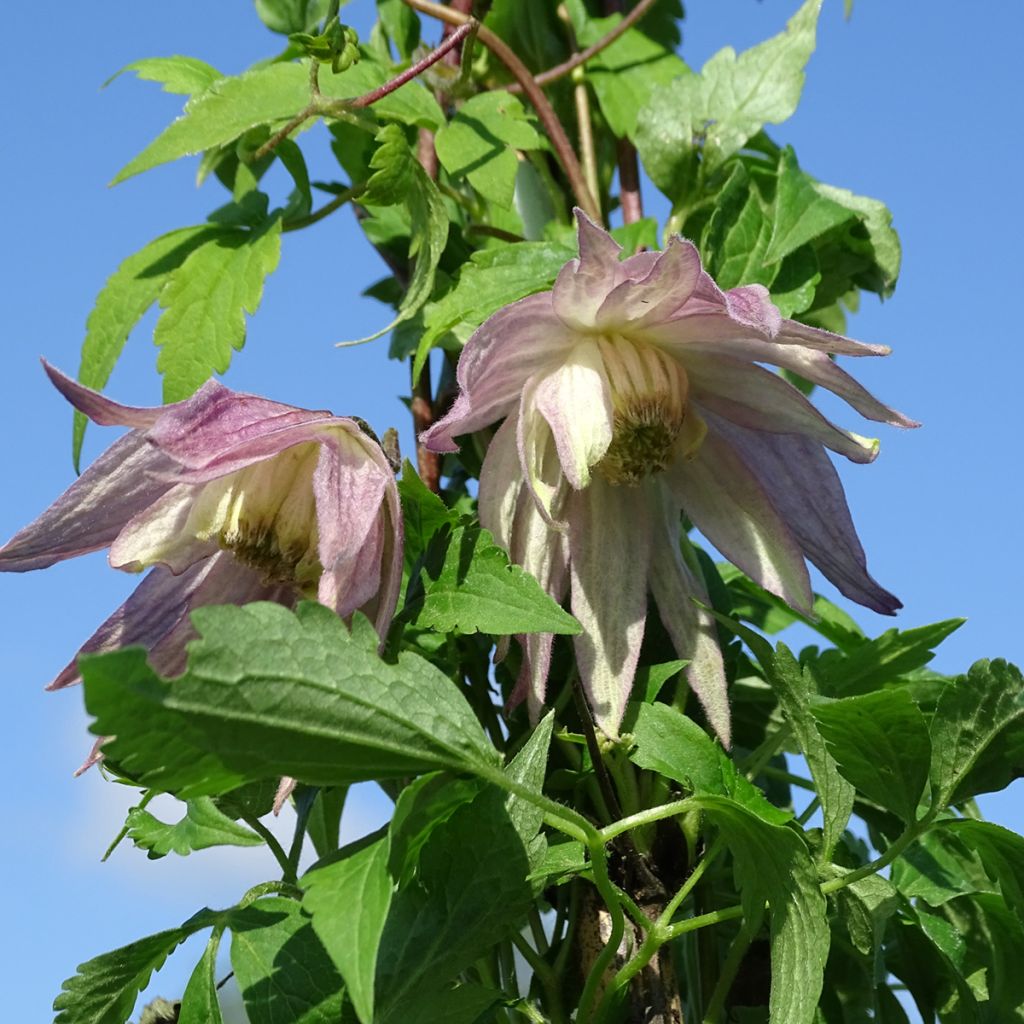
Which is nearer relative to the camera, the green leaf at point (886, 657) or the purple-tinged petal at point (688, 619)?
the purple-tinged petal at point (688, 619)

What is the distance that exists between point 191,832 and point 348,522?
33 cm

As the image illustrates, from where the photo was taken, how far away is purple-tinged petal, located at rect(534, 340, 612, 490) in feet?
3.07

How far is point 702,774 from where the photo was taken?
0.92m

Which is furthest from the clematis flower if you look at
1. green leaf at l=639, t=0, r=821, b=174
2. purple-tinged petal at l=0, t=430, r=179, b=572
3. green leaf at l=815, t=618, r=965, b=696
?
green leaf at l=639, t=0, r=821, b=174

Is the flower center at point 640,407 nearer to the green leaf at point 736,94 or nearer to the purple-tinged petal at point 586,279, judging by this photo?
the purple-tinged petal at point 586,279

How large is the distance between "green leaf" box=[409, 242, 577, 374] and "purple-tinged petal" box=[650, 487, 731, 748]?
8.1 inches

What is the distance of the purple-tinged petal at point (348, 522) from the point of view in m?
0.89

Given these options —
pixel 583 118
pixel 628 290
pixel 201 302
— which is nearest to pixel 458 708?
pixel 628 290

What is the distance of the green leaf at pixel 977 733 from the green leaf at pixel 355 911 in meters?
0.38

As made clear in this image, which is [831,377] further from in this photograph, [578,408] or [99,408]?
[99,408]

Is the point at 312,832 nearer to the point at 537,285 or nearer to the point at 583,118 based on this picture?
the point at 537,285

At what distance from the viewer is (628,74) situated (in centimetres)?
150

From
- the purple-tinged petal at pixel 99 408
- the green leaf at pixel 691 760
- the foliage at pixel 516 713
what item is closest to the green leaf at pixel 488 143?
the foliage at pixel 516 713

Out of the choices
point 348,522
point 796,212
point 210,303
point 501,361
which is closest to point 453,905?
point 348,522
